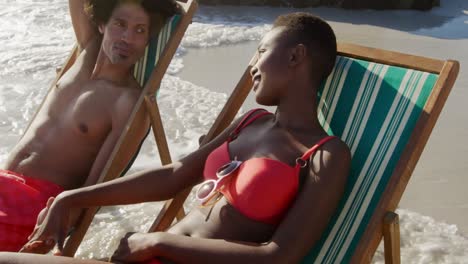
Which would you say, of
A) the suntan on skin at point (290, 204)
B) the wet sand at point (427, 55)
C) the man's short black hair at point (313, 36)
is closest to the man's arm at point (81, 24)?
the suntan on skin at point (290, 204)

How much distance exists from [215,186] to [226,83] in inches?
157

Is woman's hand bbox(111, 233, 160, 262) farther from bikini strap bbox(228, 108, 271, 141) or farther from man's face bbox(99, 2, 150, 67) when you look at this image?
man's face bbox(99, 2, 150, 67)

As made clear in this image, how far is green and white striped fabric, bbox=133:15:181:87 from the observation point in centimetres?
316

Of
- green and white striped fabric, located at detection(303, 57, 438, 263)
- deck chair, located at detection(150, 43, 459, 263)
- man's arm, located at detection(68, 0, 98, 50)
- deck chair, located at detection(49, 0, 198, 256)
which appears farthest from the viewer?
man's arm, located at detection(68, 0, 98, 50)

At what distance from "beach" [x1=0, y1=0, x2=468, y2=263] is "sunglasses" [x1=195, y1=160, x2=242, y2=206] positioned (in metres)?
1.48

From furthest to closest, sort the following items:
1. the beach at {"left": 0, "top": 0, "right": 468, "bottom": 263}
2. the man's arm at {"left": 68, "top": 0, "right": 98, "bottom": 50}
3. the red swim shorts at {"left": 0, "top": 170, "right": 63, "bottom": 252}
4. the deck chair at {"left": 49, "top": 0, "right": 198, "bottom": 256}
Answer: the beach at {"left": 0, "top": 0, "right": 468, "bottom": 263}, the man's arm at {"left": 68, "top": 0, "right": 98, "bottom": 50}, the deck chair at {"left": 49, "top": 0, "right": 198, "bottom": 256}, the red swim shorts at {"left": 0, "top": 170, "right": 63, "bottom": 252}

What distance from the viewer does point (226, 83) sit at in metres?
6.06

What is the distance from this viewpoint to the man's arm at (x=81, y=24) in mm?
3314

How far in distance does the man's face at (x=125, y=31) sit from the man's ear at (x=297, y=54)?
1.07 meters

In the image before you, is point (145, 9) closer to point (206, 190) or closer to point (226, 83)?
point (206, 190)

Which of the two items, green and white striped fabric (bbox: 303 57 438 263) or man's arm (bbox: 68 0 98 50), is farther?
man's arm (bbox: 68 0 98 50)

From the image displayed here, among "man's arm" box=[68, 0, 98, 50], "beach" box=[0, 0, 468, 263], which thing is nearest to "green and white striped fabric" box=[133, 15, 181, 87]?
"man's arm" box=[68, 0, 98, 50]

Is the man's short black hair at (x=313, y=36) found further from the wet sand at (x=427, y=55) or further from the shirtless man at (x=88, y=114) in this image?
the wet sand at (x=427, y=55)

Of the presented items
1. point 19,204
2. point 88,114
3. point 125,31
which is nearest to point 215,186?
point 19,204
